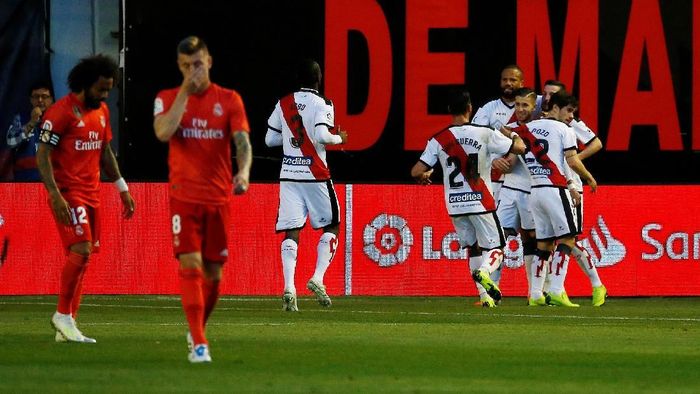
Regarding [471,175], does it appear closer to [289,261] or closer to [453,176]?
[453,176]

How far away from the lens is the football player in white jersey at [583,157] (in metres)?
18.8

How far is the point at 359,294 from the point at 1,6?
189 inches

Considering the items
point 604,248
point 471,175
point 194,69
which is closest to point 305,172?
point 471,175

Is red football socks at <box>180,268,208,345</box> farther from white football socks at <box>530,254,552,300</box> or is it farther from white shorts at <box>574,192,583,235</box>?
white shorts at <box>574,192,583,235</box>

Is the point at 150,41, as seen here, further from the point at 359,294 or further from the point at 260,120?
the point at 359,294

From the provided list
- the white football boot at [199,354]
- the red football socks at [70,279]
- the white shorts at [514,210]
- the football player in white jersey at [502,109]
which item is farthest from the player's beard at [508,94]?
the white football boot at [199,354]

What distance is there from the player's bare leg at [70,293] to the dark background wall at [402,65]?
7459 mm

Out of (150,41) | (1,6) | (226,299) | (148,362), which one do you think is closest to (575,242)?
(226,299)

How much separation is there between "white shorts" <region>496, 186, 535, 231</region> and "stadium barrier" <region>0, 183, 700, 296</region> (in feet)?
3.78

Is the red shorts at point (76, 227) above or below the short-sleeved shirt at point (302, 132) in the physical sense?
below

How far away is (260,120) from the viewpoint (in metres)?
20.5

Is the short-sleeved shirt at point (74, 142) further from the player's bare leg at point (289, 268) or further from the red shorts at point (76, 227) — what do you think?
the player's bare leg at point (289, 268)

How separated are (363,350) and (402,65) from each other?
8.77m

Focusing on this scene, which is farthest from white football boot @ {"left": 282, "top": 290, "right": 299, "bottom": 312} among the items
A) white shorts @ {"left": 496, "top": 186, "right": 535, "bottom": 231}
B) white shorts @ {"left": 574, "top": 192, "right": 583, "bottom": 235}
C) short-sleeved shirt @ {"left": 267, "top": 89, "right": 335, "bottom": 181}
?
white shorts @ {"left": 574, "top": 192, "right": 583, "bottom": 235}
